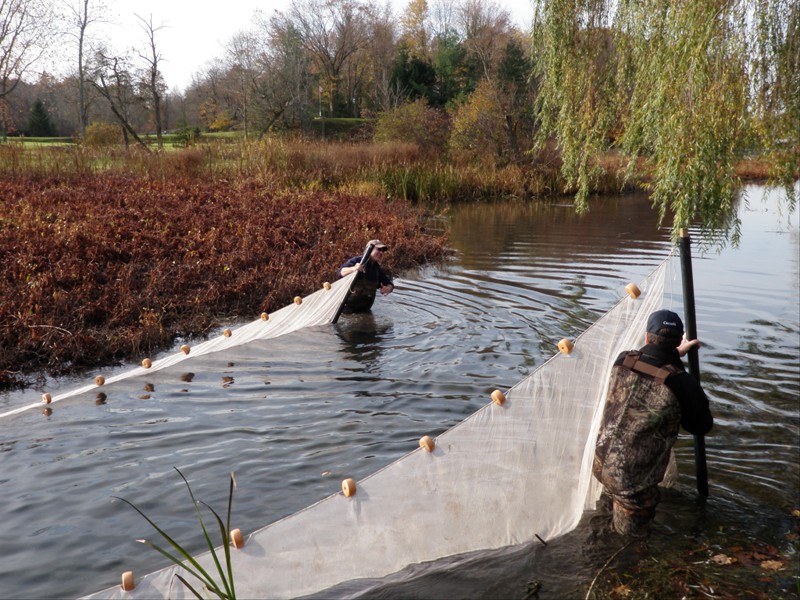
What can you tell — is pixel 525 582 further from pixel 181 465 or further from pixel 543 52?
pixel 543 52

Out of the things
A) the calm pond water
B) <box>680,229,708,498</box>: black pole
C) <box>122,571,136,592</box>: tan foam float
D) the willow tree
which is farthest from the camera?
the willow tree

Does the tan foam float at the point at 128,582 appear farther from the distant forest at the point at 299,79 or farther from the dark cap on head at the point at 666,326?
the distant forest at the point at 299,79

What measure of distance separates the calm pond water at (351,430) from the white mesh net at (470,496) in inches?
10.6

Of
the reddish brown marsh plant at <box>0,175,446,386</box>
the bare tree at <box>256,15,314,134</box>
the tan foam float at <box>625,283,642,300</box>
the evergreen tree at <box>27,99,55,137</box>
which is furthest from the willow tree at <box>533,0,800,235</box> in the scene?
the evergreen tree at <box>27,99,55,137</box>

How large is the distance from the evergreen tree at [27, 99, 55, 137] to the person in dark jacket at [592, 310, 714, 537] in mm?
56510

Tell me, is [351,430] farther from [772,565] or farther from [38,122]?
[38,122]

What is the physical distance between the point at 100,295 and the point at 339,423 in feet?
17.7

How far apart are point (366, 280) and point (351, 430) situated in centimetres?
394

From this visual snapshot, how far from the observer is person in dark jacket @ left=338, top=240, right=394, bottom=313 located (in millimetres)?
9734

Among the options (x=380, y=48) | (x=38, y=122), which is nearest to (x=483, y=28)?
(x=380, y=48)

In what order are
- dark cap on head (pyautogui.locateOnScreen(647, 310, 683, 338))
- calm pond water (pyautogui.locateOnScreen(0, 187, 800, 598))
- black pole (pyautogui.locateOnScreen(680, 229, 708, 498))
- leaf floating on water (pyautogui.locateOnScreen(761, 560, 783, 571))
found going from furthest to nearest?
black pole (pyautogui.locateOnScreen(680, 229, 708, 498)), calm pond water (pyautogui.locateOnScreen(0, 187, 800, 598)), leaf floating on water (pyautogui.locateOnScreen(761, 560, 783, 571)), dark cap on head (pyautogui.locateOnScreen(647, 310, 683, 338))

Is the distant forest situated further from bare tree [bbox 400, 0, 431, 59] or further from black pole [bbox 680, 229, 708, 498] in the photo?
black pole [bbox 680, 229, 708, 498]

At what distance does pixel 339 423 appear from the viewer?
687 centimetres

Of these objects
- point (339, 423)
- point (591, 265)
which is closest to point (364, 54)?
point (591, 265)
